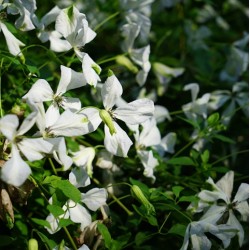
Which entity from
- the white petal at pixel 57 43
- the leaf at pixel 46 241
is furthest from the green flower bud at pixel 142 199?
the white petal at pixel 57 43

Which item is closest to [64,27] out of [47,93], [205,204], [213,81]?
[47,93]

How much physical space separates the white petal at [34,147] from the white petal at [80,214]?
169 millimetres

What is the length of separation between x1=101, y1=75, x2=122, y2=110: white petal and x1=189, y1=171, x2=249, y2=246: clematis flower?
0.26 m

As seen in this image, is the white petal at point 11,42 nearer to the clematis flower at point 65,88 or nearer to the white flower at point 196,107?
the clematis flower at point 65,88

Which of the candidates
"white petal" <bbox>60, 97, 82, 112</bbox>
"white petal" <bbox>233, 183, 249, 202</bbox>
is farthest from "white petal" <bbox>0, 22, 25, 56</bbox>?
"white petal" <bbox>233, 183, 249, 202</bbox>

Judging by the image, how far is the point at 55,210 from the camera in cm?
76

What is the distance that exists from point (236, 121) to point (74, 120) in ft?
2.04

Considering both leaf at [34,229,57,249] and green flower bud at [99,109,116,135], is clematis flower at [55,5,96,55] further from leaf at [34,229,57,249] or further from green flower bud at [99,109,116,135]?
leaf at [34,229,57,249]

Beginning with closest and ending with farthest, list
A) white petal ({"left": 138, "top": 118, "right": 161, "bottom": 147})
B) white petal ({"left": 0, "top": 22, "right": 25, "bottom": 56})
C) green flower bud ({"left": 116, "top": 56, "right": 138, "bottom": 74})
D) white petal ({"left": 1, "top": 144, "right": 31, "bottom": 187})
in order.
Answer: white petal ({"left": 1, "top": 144, "right": 31, "bottom": 187})
white petal ({"left": 0, "top": 22, "right": 25, "bottom": 56})
white petal ({"left": 138, "top": 118, "right": 161, "bottom": 147})
green flower bud ({"left": 116, "top": 56, "right": 138, "bottom": 74})

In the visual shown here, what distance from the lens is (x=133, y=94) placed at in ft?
4.30

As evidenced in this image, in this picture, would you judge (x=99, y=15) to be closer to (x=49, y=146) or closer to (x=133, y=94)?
(x=133, y=94)

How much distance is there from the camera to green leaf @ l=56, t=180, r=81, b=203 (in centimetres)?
75

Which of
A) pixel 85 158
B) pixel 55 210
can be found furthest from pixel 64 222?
pixel 85 158

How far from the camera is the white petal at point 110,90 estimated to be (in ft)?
2.54
